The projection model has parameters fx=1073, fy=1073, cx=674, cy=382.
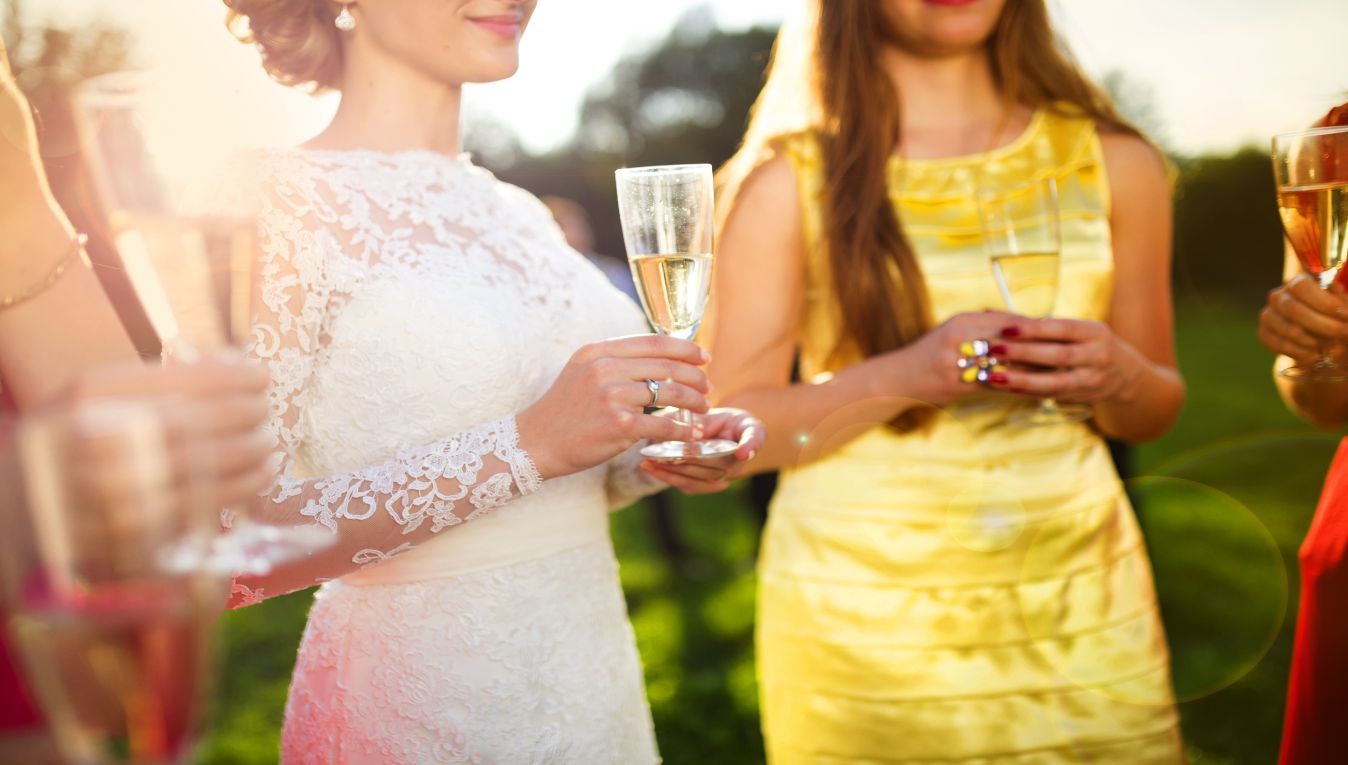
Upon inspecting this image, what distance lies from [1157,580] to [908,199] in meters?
5.01

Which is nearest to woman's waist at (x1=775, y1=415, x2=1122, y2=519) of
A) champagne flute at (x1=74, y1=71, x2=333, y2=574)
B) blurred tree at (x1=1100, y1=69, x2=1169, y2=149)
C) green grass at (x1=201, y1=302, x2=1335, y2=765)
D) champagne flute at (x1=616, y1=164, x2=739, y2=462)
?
champagne flute at (x1=616, y1=164, x2=739, y2=462)

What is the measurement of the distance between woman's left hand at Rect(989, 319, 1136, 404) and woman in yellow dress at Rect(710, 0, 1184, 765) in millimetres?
108

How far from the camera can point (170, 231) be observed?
3.32 ft

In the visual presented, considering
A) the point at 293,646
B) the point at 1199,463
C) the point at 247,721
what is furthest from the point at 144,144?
the point at 1199,463

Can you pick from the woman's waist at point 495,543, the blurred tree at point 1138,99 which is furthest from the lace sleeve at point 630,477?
the blurred tree at point 1138,99

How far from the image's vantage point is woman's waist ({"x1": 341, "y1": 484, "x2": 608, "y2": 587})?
1998 mm

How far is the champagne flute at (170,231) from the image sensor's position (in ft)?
3.10

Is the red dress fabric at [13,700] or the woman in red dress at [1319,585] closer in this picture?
the red dress fabric at [13,700]

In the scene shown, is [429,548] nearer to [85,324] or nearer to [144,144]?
[85,324]

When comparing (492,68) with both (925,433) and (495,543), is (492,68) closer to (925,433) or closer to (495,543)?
(495,543)

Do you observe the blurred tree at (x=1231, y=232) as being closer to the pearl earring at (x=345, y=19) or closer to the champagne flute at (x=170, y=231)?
the pearl earring at (x=345, y=19)

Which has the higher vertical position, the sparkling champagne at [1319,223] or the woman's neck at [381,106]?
the woman's neck at [381,106]

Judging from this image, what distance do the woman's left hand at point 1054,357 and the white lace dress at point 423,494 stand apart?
0.87 meters

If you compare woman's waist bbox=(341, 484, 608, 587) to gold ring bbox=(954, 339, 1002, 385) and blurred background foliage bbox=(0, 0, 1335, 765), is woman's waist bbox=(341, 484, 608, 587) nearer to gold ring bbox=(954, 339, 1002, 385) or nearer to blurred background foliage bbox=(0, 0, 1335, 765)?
blurred background foliage bbox=(0, 0, 1335, 765)
